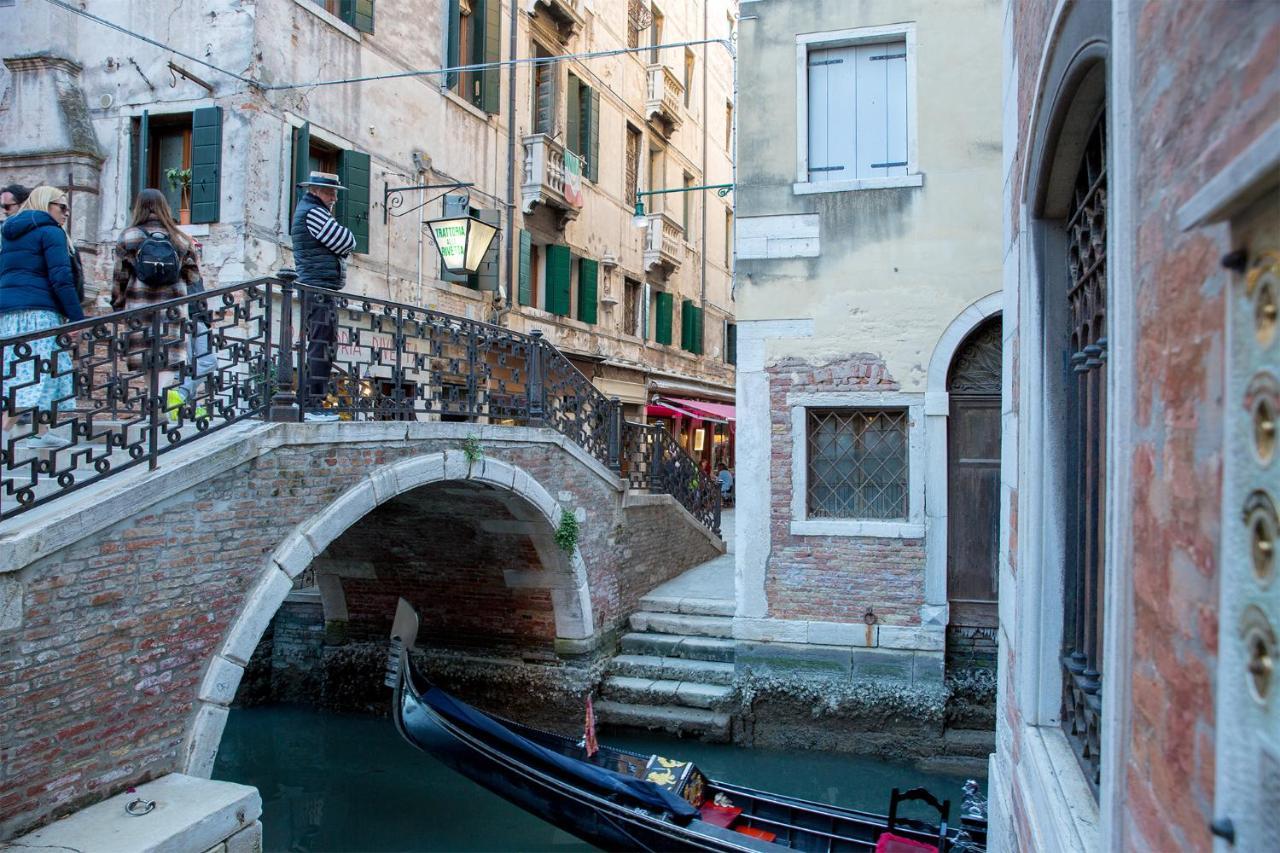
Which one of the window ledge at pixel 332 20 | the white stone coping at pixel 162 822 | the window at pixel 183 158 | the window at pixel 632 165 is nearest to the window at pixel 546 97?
the window at pixel 632 165

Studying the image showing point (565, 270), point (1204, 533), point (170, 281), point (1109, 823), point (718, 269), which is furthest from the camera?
point (718, 269)

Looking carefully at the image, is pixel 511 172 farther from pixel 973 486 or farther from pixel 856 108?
pixel 973 486

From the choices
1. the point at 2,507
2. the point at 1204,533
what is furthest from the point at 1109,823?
the point at 2,507

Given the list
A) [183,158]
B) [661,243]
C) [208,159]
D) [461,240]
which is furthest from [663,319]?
[208,159]

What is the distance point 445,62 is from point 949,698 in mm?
8238

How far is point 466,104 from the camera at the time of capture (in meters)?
11.0

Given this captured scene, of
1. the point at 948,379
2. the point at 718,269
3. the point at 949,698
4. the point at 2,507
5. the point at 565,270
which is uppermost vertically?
the point at 718,269

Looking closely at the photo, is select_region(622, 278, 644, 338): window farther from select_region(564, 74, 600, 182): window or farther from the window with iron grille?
the window with iron grille

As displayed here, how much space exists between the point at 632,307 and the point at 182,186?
842 centimetres

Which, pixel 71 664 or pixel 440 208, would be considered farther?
pixel 440 208

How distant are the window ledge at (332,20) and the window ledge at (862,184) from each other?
4.72 meters

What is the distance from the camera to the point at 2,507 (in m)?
3.65

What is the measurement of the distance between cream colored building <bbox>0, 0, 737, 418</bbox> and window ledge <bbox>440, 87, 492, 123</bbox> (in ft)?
0.08

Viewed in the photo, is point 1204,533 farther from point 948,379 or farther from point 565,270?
point 565,270
